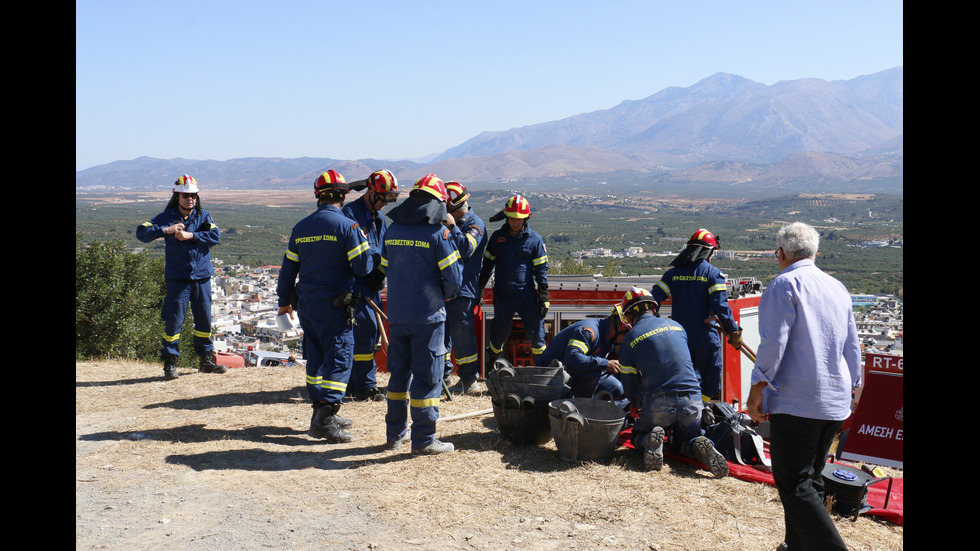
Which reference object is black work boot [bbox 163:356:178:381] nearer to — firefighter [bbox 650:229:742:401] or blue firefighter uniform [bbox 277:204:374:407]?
blue firefighter uniform [bbox 277:204:374:407]

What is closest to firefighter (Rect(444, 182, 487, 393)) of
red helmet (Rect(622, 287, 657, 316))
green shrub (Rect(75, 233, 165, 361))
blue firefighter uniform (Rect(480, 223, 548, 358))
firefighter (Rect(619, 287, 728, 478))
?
blue firefighter uniform (Rect(480, 223, 548, 358))

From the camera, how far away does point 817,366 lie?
12.5ft

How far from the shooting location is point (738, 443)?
612 cm

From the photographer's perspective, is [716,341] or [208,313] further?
[208,313]

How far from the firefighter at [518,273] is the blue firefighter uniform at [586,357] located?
1.59 m

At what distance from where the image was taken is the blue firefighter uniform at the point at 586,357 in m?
6.82

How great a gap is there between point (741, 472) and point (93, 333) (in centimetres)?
1437

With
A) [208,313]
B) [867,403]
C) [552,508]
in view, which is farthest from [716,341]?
[208,313]

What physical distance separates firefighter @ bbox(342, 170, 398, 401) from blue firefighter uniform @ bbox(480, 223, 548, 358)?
4.67 feet

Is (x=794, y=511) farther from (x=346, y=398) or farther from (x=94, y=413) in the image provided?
(x=94, y=413)

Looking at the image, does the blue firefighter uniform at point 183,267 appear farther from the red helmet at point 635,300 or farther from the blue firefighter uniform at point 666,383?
the blue firefighter uniform at point 666,383

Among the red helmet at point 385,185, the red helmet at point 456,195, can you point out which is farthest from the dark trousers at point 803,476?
the red helmet at point 456,195

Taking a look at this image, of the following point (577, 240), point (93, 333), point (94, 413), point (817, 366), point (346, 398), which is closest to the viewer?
point (817, 366)

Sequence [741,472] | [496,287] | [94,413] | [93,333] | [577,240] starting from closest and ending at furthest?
[741,472] → [94,413] → [496,287] → [93,333] → [577,240]
